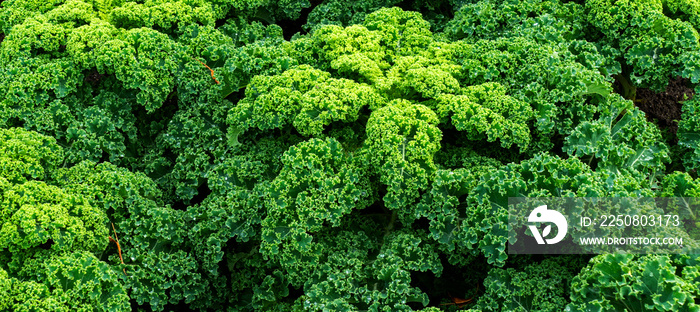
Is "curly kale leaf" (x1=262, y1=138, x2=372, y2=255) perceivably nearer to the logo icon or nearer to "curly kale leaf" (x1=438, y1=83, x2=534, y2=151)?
"curly kale leaf" (x1=438, y1=83, x2=534, y2=151)

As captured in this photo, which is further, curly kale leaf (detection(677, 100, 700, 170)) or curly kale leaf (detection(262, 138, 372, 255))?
curly kale leaf (detection(677, 100, 700, 170))

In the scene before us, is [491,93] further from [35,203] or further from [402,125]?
[35,203]

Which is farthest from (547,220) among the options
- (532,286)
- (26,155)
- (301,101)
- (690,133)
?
(26,155)

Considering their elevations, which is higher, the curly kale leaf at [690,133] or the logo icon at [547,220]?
the curly kale leaf at [690,133]

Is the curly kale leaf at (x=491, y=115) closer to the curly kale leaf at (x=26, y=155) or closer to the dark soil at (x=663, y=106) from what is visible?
the dark soil at (x=663, y=106)

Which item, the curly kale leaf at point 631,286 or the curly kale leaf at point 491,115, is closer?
the curly kale leaf at point 631,286

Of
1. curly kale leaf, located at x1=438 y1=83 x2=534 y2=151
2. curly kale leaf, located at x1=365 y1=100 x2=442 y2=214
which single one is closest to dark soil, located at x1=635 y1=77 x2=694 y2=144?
curly kale leaf, located at x1=438 y1=83 x2=534 y2=151

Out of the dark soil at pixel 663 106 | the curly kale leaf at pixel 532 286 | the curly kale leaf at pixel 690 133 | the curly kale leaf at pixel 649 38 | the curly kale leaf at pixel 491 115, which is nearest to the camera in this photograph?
the curly kale leaf at pixel 532 286

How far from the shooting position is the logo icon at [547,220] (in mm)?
4371

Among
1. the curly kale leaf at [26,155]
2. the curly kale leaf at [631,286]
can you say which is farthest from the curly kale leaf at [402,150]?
the curly kale leaf at [26,155]

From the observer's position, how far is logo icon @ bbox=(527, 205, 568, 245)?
437 centimetres

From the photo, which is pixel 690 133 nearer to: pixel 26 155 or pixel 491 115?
pixel 491 115

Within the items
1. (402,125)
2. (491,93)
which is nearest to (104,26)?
(402,125)

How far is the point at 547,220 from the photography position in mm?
4391
